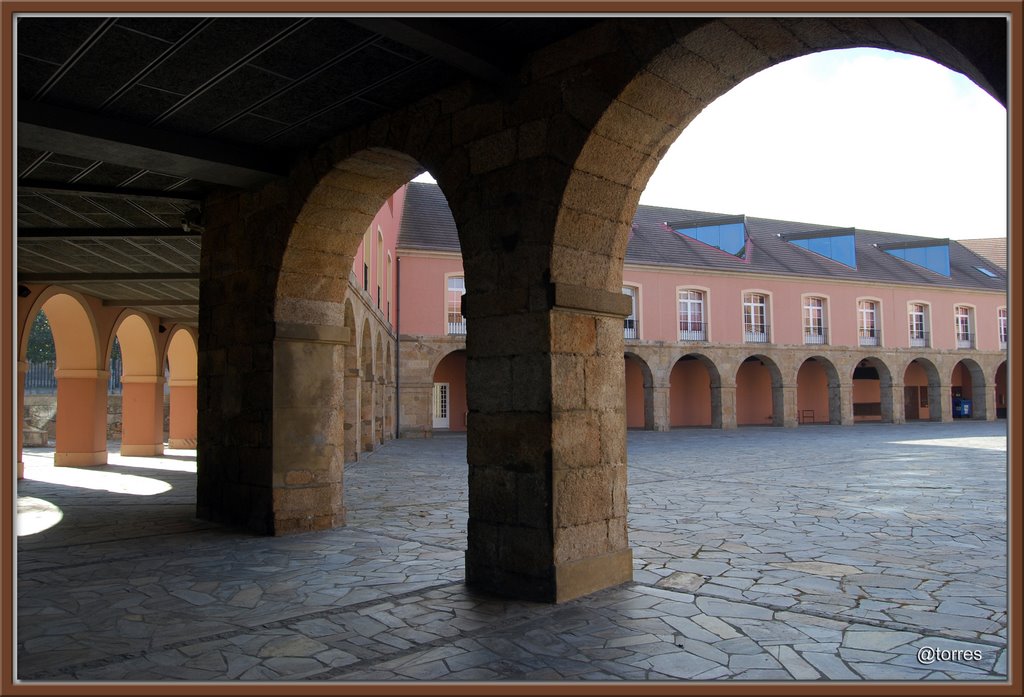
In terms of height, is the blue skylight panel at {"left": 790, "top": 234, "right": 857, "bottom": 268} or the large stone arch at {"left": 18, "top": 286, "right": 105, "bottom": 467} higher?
the blue skylight panel at {"left": 790, "top": 234, "right": 857, "bottom": 268}

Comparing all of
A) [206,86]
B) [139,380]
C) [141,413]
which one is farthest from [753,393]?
[206,86]

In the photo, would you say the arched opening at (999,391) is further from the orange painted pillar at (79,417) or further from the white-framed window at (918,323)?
the orange painted pillar at (79,417)

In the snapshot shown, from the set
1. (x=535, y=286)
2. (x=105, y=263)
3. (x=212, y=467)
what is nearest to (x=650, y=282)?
(x=105, y=263)

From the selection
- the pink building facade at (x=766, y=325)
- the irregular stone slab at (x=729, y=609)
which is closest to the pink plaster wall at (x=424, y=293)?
the pink building facade at (x=766, y=325)

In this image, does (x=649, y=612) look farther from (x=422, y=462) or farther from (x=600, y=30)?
(x=422, y=462)

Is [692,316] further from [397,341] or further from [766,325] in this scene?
[397,341]

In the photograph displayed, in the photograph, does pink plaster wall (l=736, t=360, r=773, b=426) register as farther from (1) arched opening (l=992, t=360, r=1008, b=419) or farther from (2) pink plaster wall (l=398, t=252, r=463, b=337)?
(2) pink plaster wall (l=398, t=252, r=463, b=337)

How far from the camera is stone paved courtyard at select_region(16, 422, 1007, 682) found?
10.9 feet

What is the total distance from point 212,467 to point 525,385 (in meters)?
4.23

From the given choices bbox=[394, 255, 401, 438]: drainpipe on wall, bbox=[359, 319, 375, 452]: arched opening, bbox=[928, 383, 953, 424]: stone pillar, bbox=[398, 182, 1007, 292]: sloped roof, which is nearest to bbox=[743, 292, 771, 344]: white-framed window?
bbox=[398, 182, 1007, 292]: sloped roof

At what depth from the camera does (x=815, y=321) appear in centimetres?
2900

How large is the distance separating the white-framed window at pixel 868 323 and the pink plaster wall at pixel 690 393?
6075mm

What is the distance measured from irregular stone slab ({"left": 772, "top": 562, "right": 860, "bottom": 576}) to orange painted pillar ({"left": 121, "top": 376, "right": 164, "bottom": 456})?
15.3 meters

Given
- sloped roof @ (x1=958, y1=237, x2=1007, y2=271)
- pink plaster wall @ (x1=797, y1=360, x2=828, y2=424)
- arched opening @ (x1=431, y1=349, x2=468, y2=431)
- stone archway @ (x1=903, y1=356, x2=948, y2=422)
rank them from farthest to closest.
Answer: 1. sloped roof @ (x1=958, y1=237, x2=1007, y2=271)
2. stone archway @ (x1=903, y1=356, x2=948, y2=422)
3. pink plaster wall @ (x1=797, y1=360, x2=828, y2=424)
4. arched opening @ (x1=431, y1=349, x2=468, y2=431)
